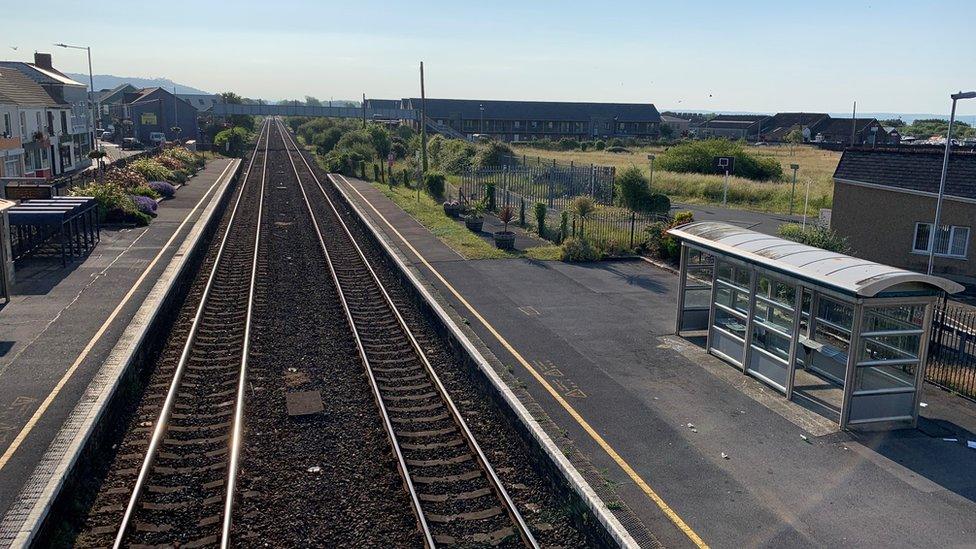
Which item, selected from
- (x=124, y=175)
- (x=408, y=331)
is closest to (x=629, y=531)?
(x=408, y=331)

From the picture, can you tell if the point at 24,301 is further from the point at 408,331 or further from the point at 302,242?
the point at 302,242

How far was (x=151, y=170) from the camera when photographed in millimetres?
40594

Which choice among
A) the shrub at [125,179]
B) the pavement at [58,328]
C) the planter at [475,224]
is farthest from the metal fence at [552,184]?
the pavement at [58,328]

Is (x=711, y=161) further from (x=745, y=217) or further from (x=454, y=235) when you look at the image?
(x=454, y=235)

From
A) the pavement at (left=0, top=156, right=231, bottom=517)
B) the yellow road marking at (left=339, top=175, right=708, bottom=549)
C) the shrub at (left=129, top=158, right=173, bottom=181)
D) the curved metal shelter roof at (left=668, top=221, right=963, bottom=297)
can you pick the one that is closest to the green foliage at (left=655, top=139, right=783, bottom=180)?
the shrub at (left=129, top=158, right=173, bottom=181)

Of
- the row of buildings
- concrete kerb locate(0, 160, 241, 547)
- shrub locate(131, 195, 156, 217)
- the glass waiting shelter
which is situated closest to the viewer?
concrete kerb locate(0, 160, 241, 547)

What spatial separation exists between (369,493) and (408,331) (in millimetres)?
6818

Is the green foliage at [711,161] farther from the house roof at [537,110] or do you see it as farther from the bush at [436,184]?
the house roof at [537,110]

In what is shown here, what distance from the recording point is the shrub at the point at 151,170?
3987cm

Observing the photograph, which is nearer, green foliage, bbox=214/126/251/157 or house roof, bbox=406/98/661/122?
green foliage, bbox=214/126/251/157

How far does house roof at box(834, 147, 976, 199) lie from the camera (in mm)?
22953

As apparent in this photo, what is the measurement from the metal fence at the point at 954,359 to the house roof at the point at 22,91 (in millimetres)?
48162

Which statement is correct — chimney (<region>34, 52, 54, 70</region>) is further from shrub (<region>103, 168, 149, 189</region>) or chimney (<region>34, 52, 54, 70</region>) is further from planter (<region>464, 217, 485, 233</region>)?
planter (<region>464, 217, 485, 233</region>)

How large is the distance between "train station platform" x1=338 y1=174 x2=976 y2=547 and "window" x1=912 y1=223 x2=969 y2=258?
10933 millimetres
